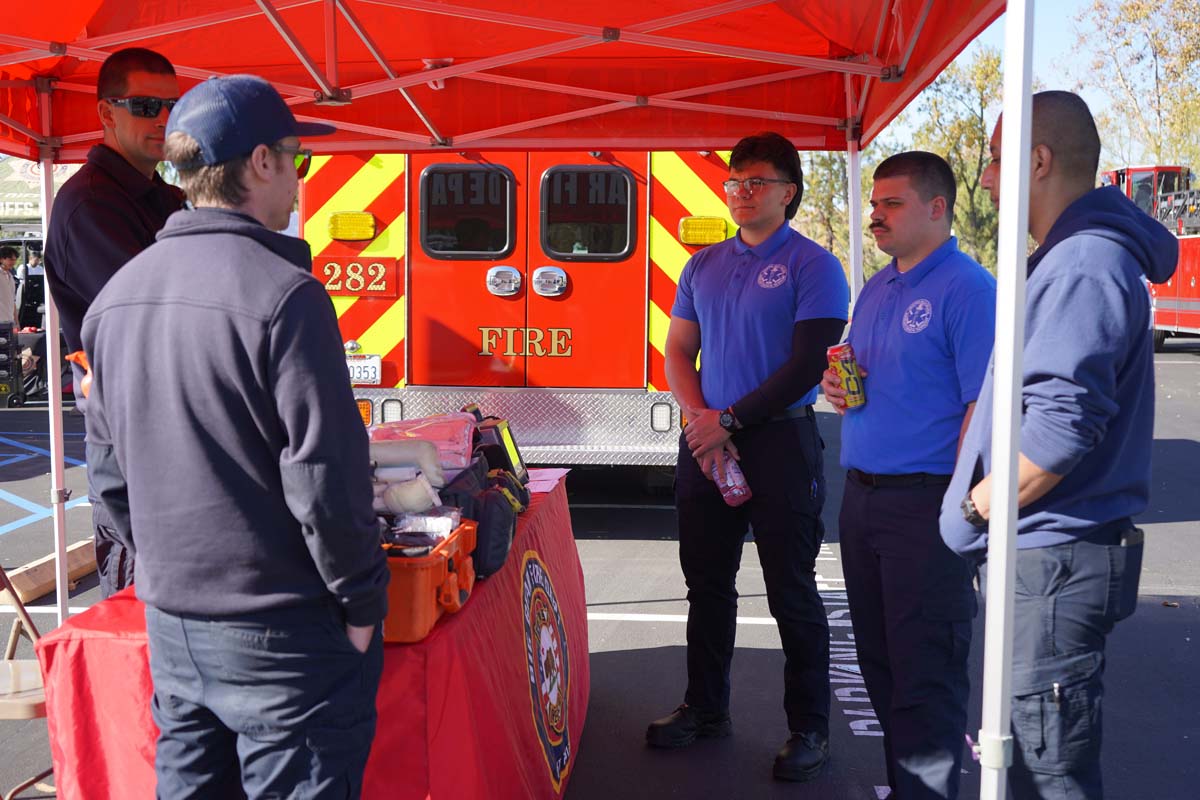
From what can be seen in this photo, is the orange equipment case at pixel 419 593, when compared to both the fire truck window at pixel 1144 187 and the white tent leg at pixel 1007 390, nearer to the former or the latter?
the white tent leg at pixel 1007 390

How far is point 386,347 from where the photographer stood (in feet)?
23.3

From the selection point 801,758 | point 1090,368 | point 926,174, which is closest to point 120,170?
point 926,174

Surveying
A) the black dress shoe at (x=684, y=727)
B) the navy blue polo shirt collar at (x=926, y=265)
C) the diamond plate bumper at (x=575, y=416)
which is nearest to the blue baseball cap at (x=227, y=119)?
the navy blue polo shirt collar at (x=926, y=265)

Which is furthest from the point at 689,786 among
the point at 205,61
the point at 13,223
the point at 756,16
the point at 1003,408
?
the point at 13,223

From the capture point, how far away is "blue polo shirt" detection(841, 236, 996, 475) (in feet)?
9.75

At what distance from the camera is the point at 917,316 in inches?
120

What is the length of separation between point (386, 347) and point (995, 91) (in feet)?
115

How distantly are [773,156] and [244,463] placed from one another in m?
2.42

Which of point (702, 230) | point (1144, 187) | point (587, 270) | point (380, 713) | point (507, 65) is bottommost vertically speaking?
point (380, 713)

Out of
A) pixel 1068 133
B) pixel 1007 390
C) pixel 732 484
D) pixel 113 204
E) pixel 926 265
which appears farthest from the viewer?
pixel 732 484

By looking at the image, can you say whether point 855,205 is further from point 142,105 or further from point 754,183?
point 142,105

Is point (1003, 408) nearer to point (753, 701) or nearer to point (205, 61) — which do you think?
point (753, 701)

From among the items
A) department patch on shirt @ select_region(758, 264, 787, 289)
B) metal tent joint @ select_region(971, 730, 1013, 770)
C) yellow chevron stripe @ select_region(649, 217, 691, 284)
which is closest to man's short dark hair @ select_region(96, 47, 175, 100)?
department patch on shirt @ select_region(758, 264, 787, 289)

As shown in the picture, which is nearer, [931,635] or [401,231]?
A: [931,635]
